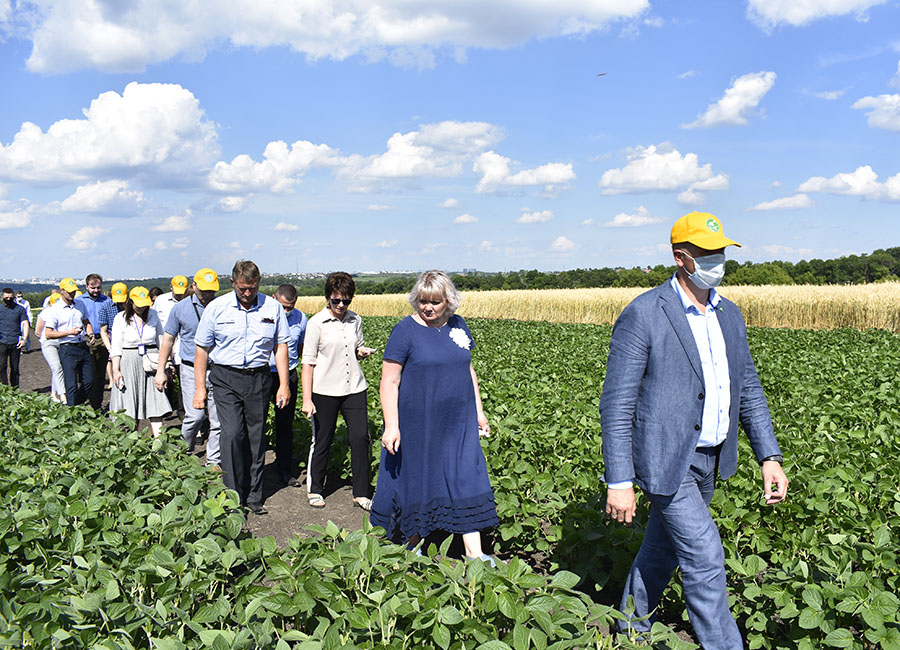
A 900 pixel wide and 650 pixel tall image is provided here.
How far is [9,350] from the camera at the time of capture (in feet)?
41.6

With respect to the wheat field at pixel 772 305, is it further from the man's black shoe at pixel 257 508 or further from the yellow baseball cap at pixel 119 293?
the man's black shoe at pixel 257 508

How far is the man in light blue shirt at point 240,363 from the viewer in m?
5.82

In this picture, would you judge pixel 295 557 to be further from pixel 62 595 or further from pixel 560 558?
pixel 560 558

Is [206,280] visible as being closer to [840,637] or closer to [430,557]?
[430,557]

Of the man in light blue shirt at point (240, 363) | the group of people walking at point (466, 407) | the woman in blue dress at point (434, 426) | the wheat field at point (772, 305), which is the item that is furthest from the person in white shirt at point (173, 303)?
the wheat field at point (772, 305)

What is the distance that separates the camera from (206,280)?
698 centimetres

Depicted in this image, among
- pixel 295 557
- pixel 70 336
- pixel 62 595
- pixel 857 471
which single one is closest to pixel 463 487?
pixel 295 557

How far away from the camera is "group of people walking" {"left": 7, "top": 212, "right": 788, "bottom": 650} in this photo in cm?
301

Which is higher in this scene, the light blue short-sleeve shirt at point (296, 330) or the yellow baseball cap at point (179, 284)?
the yellow baseball cap at point (179, 284)

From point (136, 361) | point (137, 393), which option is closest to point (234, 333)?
point (136, 361)

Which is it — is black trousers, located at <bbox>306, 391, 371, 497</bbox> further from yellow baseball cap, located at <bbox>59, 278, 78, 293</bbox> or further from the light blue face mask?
yellow baseball cap, located at <bbox>59, 278, 78, 293</bbox>

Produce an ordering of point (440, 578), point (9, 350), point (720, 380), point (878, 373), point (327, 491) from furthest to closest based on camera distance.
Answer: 1. point (9, 350)
2. point (878, 373)
3. point (327, 491)
4. point (720, 380)
5. point (440, 578)

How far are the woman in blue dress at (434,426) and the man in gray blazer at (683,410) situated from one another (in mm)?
1280

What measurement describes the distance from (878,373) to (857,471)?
5633 mm
